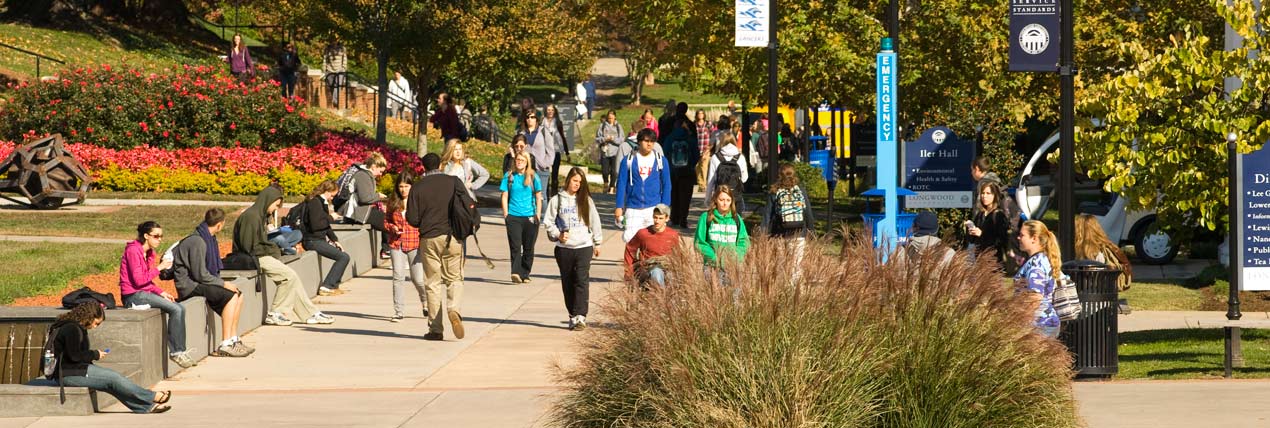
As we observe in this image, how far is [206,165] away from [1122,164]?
17.6 m

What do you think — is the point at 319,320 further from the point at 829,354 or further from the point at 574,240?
the point at 829,354

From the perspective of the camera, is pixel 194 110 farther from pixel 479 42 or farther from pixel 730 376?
pixel 730 376

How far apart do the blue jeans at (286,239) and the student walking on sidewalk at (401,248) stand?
1.27 m

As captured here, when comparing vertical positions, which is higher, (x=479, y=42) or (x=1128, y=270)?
(x=479, y=42)

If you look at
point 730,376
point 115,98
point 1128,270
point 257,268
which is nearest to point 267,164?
point 115,98

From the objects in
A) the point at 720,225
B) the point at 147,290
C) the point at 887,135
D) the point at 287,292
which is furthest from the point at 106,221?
the point at 720,225

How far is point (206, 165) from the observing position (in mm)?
26844

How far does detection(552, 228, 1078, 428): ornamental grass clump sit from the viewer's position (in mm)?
7836

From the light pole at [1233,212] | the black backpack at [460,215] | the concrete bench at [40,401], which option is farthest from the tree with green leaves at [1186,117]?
the concrete bench at [40,401]

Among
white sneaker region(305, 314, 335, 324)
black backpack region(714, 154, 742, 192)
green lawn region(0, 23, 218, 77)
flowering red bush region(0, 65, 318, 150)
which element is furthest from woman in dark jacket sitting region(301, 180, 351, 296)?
green lawn region(0, 23, 218, 77)

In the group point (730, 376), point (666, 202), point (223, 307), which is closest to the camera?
point (730, 376)

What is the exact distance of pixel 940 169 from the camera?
19.8 meters

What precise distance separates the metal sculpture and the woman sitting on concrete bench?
37.3 feet

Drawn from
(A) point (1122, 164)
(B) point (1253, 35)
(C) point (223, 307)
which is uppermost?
(B) point (1253, 35)
